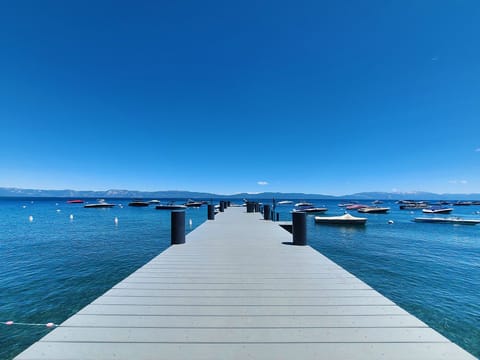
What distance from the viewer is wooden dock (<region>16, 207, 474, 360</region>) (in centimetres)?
221

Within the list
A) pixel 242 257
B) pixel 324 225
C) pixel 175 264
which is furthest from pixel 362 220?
pixel 175 264

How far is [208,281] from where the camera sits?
407cm

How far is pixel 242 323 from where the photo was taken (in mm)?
2697

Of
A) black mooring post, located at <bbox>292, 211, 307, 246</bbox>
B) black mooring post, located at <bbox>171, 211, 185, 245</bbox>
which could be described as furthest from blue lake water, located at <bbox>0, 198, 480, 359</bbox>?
black mooring post, located at <bbox>292, 211, 307, 246</bbox>

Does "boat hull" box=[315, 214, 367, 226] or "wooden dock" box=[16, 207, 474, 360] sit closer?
"wooden dock" box=[16, 207, 474, 360]

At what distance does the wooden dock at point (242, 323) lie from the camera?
2.21 m

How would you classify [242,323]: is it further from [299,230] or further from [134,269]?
[134,269]

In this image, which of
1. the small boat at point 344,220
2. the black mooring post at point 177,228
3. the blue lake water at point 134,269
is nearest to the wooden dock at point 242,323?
the black mooring post at point 177,228

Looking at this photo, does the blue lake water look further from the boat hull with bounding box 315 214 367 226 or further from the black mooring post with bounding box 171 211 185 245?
the boat hull with bounding box 315 214 367 226

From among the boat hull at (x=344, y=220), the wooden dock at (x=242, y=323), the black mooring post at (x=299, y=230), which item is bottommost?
the boat hull at (x=344, y=220)

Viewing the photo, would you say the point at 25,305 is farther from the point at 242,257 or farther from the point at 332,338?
the point at 332,338

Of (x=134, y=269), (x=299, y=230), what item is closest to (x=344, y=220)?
(x=299, y=230)

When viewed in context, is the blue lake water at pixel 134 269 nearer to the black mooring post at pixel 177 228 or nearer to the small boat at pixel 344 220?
the black mooring post at pixel 177 228

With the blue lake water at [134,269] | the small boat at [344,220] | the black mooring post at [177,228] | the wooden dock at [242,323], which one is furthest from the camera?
the small boat at [344,220]
